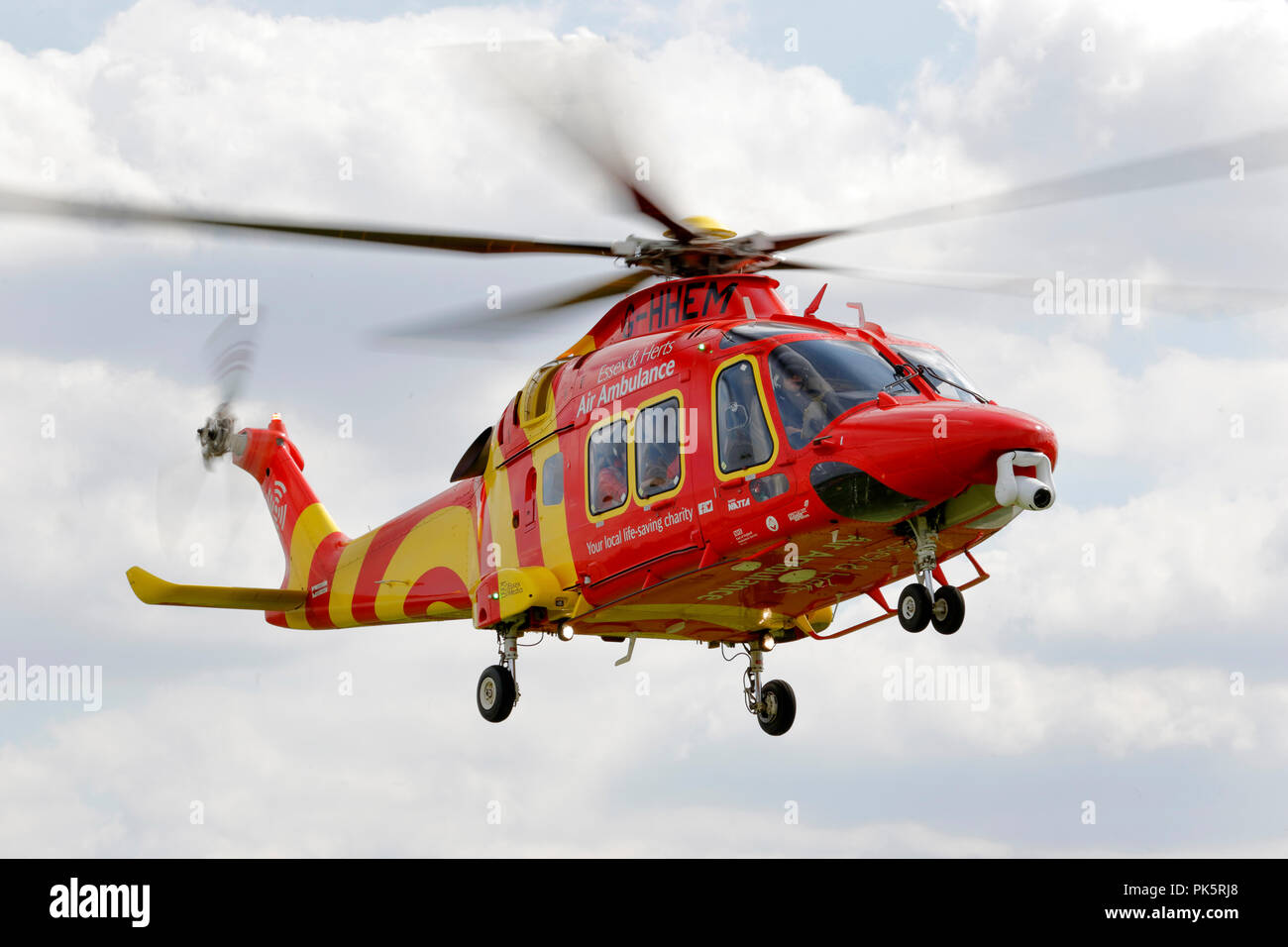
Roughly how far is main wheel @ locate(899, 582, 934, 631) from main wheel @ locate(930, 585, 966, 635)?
0.07 meters

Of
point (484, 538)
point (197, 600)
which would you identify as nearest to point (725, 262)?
point (484, 538)

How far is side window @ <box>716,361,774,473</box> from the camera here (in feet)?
55.8

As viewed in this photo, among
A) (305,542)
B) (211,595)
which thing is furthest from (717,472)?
(305,542)

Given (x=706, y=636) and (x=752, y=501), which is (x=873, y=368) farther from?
(x=706, y=636)

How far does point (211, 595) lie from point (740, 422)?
430 inches

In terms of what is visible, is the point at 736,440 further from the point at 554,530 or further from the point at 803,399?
the point at 554,530

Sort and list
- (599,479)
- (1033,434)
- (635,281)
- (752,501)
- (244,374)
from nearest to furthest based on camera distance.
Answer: (1033,434) → (752,501) → (599,479) → (635,281) → (244,374)

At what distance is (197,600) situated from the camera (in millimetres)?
24297

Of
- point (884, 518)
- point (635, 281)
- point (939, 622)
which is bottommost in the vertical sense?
A: point (939, 622)

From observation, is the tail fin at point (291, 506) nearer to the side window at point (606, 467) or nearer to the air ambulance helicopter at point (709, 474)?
the air ambulance helicopter at point (709, 474)

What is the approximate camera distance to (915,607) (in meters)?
16.3

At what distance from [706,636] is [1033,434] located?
23.4 ft

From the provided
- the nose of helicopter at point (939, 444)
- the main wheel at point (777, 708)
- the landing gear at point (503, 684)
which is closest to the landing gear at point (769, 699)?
the main wheel at point (777, 708)

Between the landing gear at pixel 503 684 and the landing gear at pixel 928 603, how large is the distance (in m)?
6.15
